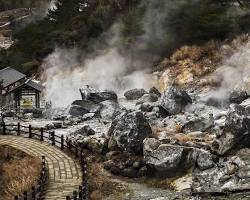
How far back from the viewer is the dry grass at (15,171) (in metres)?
22.5

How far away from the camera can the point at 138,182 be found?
84.7ft

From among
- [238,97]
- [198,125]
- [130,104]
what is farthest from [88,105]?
[198,125]

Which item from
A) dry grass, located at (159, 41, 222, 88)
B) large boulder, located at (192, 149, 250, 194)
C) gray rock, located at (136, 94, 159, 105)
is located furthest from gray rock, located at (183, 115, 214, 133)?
dry grass, located at (159, 41, 222, 88)

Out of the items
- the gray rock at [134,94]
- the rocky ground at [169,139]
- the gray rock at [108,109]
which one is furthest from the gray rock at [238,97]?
the gray rock at [134,94]

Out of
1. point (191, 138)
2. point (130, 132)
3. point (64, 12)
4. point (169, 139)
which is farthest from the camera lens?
point (64, 12)

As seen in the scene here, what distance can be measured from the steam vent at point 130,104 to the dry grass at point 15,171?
0.08 metres

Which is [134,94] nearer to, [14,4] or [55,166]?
[55,166]

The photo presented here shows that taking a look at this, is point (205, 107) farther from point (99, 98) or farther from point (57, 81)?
point (57, 81)

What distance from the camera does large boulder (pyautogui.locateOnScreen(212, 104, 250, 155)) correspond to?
88.3ft

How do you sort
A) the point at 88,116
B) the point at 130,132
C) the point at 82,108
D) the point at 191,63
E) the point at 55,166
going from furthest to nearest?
1. the point at 191,63
2. the point at 82,108
3. the point at 88,116
4. the point at 130,132
5. the point at 55,166

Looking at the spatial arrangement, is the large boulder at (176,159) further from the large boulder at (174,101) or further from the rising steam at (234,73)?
the rising steam at (234,73)

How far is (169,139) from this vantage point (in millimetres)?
28609

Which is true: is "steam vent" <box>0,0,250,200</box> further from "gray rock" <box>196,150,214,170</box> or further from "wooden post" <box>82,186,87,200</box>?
"wooden post" <box>82,186,87,200</box>

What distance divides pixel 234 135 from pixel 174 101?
1048 centimetres
